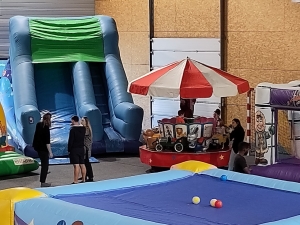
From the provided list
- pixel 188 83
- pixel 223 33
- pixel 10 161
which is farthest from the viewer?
pixel 223 33

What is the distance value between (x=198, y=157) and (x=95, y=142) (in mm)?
2745

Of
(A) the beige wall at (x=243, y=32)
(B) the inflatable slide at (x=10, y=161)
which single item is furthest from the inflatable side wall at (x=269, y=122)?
(B) the inflatable slide at (x=10, y=161)

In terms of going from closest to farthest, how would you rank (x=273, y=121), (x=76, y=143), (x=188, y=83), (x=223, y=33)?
(x=76, y=143)
(x=273, y=121)
(x=188, y=83)
(x=223, y=33)

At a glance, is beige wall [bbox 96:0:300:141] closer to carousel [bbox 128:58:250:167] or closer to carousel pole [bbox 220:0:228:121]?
carousel pole [bbox 220:0:228:121]

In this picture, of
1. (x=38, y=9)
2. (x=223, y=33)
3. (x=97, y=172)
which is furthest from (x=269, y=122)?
(x=38, y=9)

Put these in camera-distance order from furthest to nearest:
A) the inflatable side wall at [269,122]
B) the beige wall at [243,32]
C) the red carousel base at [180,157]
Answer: the beige wall at [243,32], the red carousel base at [180,157], the inflatable side wall at [269,122]

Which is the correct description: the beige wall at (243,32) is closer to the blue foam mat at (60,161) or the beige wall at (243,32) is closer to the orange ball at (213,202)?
the blue foam mat at (60,161)

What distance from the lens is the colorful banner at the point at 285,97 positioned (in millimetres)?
10891

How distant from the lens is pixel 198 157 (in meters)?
12.0

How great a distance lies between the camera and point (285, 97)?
1107 cm

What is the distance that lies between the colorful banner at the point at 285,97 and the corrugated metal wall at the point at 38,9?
9317mm

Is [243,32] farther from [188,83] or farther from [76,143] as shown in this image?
[76,143]

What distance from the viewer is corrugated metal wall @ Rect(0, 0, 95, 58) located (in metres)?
19.0

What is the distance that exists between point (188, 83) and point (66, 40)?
387 centimetres
